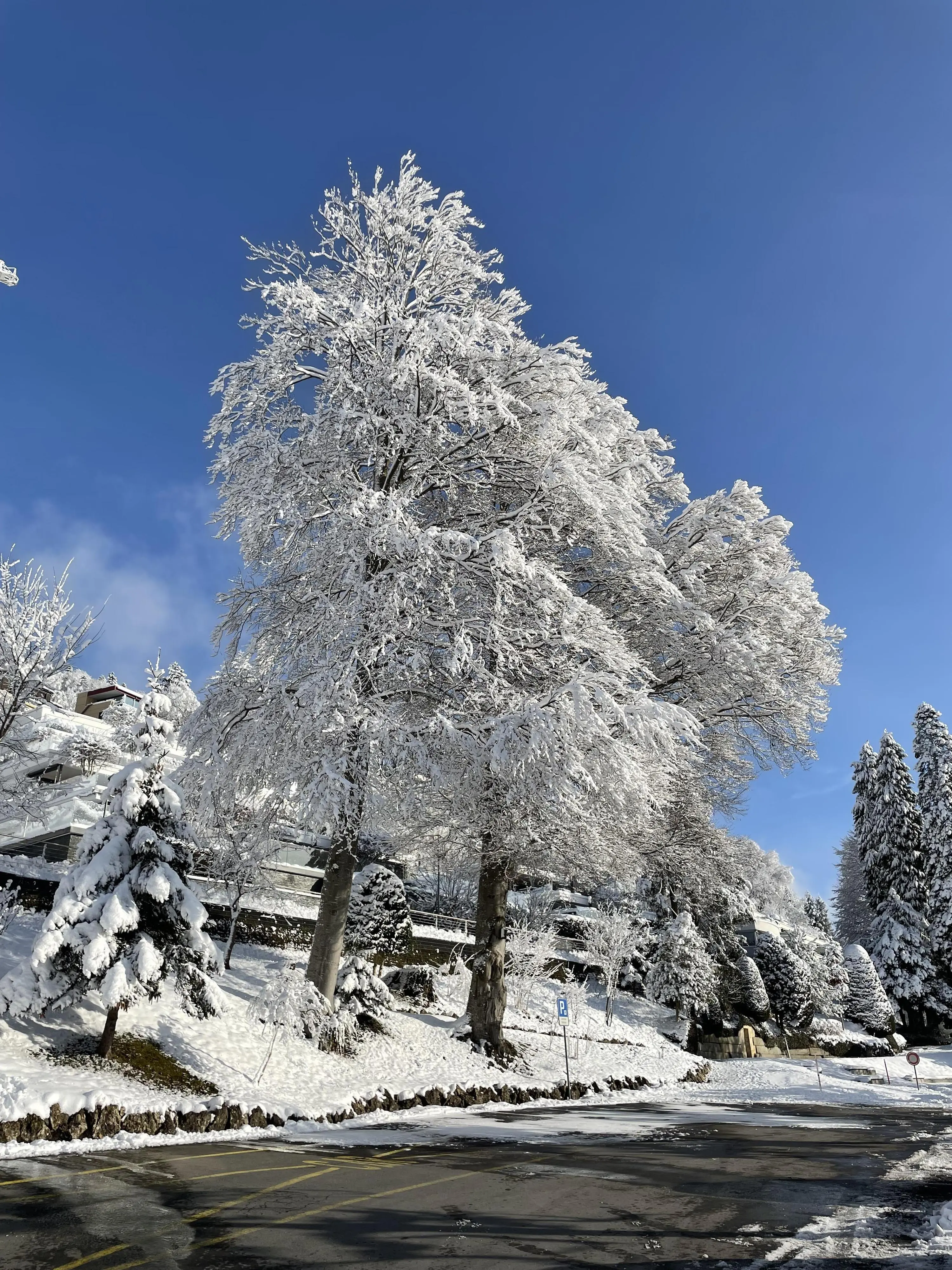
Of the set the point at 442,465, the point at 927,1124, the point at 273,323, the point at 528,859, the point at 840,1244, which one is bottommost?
the point at 927,1124

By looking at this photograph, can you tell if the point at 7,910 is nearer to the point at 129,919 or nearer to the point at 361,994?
the point at 129,919

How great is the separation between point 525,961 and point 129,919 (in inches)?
740

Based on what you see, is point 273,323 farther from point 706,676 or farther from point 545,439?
point 706,676

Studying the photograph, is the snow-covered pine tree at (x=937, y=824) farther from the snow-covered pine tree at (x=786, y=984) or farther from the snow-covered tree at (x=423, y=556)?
the snow-covered tree at (x=423, y=556)

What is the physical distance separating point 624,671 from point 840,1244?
8.90 meters

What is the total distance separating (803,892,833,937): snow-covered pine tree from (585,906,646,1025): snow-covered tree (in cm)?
4333

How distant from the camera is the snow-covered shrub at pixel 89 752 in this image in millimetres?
24516

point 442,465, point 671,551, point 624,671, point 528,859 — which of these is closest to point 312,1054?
point 528,859

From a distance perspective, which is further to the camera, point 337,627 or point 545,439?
point 545,439

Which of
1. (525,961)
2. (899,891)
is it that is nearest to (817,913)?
(899,891)

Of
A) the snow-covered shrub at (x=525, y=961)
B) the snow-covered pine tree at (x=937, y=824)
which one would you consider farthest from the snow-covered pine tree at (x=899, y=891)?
the snow-covered shrub at (x=525, y=961)

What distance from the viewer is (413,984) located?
23.5m

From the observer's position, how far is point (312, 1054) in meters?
14.3

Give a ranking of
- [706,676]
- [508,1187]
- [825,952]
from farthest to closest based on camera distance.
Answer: [825,952] → [706,676] → [508,1187]
